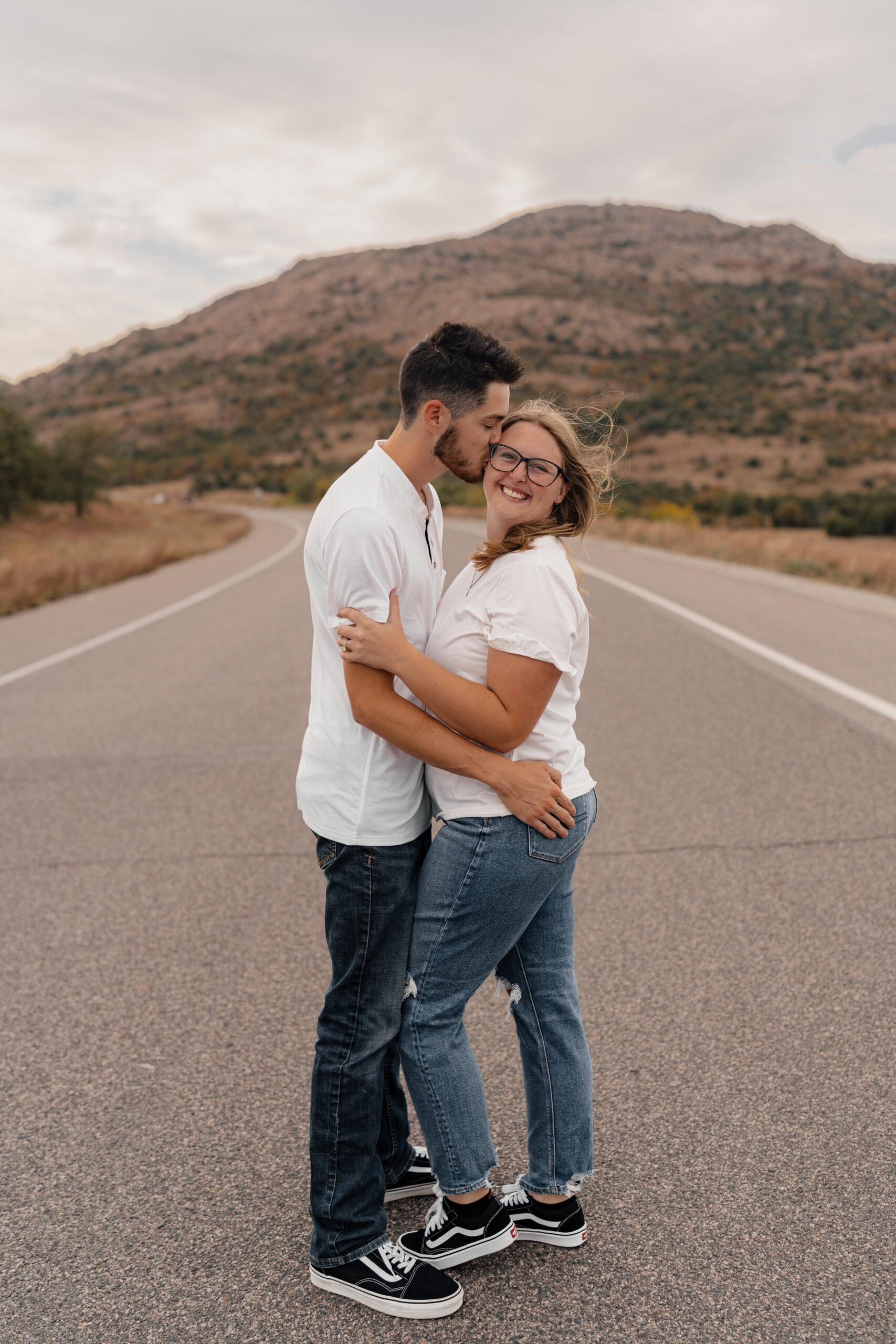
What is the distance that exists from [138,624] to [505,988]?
37.6 feet

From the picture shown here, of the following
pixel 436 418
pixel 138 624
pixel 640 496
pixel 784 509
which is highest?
pixel 436 418

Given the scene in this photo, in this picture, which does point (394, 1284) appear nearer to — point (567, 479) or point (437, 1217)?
point (437, 1217)

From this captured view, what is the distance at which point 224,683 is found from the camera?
29.3ft

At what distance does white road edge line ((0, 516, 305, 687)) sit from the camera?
32.3ft

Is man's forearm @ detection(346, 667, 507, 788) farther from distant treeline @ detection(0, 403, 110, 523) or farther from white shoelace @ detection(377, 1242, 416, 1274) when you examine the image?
distant treeline @ detection(0, 403, 110, 523)

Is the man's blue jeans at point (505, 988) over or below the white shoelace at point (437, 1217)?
over

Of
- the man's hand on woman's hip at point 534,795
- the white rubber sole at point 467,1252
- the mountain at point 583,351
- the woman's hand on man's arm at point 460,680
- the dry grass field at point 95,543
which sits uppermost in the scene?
the mountain at point 583,351

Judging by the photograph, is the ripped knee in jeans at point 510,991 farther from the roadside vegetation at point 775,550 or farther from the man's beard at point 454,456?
the roadside vegetation at point 775,550

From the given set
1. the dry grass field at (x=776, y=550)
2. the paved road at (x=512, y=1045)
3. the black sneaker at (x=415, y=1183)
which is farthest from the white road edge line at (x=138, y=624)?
the black sneaker at (x=415, y=1183)

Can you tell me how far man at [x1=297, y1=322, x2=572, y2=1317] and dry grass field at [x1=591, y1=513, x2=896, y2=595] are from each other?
12697 millimetres

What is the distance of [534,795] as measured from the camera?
209 centimetres

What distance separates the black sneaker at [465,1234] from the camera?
220 centimetres

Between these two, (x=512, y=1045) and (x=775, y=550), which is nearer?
(x=512, y=1045)

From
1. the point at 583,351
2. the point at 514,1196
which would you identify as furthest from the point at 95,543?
the point at 583,351
